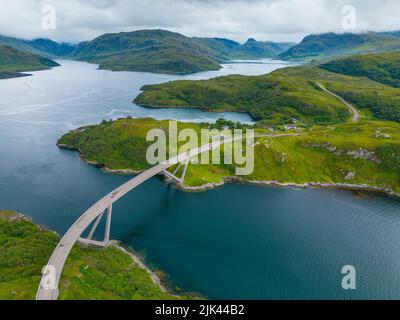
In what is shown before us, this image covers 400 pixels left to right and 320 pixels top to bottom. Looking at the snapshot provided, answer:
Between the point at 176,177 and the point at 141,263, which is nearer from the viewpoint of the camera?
the point at 141,263

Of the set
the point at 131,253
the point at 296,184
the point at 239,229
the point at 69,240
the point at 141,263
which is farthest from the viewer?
the point at 296,184

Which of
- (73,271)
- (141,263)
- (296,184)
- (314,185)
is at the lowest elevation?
(141,263)

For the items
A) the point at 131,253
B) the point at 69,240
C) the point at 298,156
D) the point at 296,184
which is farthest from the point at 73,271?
the point at 298,156

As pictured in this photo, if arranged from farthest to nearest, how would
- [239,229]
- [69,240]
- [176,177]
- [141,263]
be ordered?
[176,177]
[239,229]
[141,263]
[69,240]

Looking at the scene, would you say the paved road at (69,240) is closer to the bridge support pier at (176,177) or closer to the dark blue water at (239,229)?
the bridge support pier at (176,177)

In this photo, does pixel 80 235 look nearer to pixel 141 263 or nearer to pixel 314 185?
pixel 141 263
